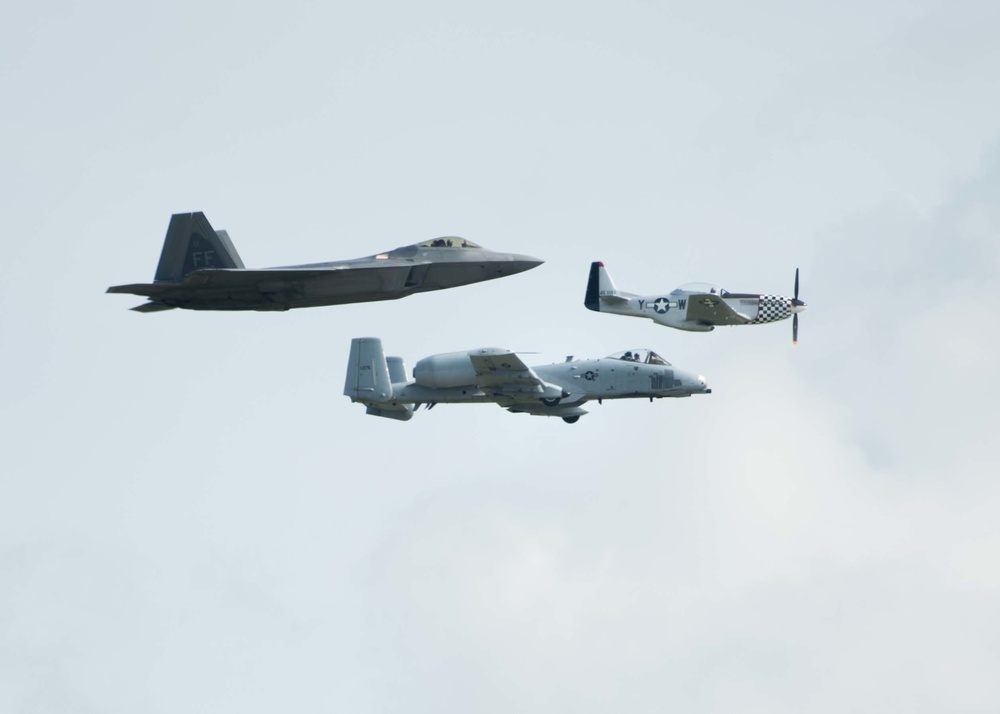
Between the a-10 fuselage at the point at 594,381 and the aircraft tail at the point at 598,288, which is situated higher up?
the aircraft tail at the point at 598,288

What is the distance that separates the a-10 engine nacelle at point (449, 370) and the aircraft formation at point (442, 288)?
0.14ft

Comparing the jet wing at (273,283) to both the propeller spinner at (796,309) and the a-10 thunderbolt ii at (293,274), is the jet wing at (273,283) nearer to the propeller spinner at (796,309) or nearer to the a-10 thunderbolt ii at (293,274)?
the a-10 thunderbolt ii at (293,274)

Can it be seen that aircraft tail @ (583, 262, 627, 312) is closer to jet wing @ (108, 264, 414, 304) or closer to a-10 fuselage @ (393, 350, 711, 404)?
a-10 fuselage @ (393, 350, 711, 404)

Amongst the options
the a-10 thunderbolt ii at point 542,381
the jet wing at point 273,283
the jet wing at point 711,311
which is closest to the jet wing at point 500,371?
the a-10 thunderbolt ii at point 542,381

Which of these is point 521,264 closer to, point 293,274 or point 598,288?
point 293,274

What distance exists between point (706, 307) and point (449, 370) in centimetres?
1221

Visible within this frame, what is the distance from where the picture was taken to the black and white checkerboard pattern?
77.6 metres

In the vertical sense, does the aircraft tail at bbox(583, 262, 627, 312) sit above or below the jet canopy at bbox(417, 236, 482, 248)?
below

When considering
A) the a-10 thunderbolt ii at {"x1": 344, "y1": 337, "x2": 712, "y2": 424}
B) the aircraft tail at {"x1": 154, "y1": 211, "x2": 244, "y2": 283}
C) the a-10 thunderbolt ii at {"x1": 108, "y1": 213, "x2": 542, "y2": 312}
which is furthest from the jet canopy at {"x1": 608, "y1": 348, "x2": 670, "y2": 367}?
the aircraft tail at {"x1": 154, "y1": 211, "x2": 244, "y2": 283}

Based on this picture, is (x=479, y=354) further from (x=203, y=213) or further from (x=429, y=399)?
(x=203, y=213)

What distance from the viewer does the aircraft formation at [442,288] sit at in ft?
203

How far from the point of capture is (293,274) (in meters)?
61.3

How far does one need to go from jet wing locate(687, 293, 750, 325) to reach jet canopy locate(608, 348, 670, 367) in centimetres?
300

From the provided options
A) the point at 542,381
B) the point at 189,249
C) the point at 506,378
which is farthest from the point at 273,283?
the point at 542,381
